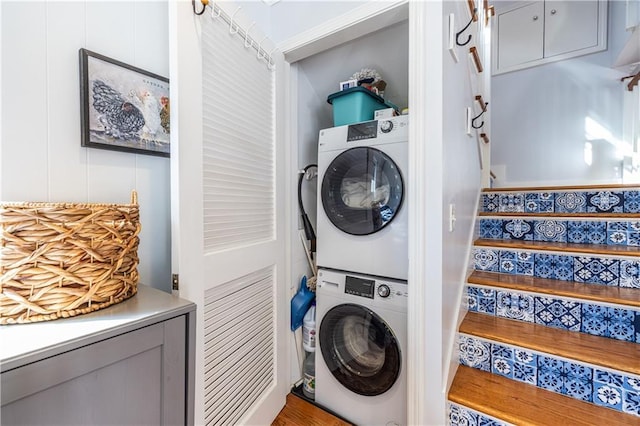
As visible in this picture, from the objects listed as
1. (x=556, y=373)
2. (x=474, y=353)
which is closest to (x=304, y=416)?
(x=474, y=353)

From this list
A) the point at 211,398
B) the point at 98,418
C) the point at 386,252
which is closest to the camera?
the point at 98,418

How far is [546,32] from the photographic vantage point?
2.86m

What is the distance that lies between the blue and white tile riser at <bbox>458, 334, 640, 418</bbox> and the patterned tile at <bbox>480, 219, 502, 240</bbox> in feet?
2.84

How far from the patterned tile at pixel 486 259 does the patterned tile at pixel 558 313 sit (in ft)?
1.12

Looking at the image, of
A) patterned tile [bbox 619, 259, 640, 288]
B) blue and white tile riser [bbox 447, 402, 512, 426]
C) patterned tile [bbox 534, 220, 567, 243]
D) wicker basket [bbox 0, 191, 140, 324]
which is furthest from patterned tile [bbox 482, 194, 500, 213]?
wicker basket [bbox 0, 191, 140, 324]

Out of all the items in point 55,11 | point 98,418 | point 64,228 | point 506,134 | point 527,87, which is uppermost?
point 527,87

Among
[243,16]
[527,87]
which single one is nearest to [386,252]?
[243,16]

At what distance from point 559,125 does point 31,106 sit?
12.9 feet

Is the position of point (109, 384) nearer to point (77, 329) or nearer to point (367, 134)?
point (77, 329)

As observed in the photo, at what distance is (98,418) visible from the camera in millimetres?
513

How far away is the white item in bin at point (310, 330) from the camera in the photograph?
1706 millimetres

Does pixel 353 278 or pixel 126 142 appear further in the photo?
pixel 353 278

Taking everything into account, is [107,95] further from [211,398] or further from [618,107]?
[618,107]

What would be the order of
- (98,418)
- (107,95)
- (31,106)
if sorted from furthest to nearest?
(107,95) → (31,106) → (98,418)
